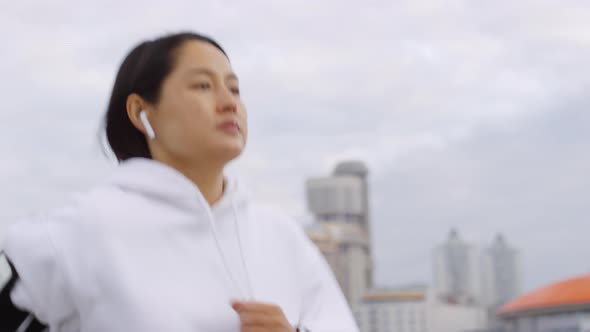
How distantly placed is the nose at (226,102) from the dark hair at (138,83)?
5.0 inches

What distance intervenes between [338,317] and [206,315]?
0.43 m

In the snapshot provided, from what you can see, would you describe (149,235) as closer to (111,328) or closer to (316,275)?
(111,328)

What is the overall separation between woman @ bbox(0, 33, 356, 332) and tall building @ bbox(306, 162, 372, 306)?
108 m

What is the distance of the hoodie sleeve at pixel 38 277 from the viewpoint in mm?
1853

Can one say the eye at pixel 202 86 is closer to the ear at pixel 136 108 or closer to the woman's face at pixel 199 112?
the woman's face at pixel 199 112

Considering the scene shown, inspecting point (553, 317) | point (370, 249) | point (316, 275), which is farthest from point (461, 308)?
point (316, 275)

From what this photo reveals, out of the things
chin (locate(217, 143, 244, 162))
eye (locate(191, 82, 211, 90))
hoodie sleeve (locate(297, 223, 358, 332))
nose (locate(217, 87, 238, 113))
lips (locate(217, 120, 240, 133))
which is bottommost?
hoodie sleeve (locate(297, 223, 358, 332))

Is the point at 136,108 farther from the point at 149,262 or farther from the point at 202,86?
the point at 149,262

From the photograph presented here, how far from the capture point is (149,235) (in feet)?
6.54

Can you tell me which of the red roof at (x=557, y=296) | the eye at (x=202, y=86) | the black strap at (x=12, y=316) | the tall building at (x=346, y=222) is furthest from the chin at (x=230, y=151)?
the tall building at (x=346, y=222)

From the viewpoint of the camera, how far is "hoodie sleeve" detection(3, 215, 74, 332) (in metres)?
1.85

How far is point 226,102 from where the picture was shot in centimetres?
207

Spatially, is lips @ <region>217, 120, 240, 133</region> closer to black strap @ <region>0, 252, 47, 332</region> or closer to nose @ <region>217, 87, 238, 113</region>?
nose @ <region>217, 87, 238, 113</region>

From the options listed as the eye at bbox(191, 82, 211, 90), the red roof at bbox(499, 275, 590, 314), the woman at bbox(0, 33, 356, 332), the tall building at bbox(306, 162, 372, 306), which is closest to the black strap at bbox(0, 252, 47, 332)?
the woman at bbox(0, 33, 356, 332)
